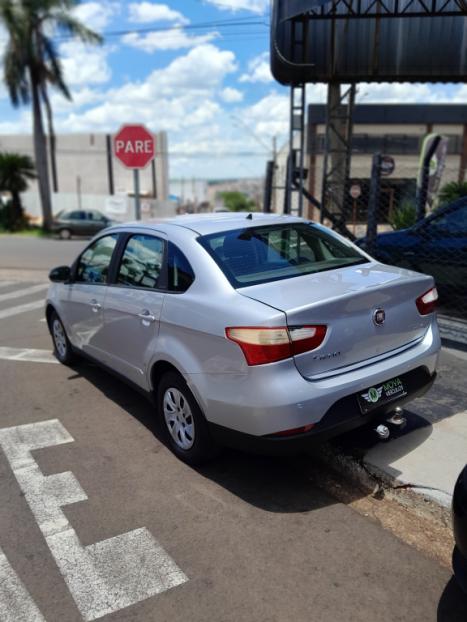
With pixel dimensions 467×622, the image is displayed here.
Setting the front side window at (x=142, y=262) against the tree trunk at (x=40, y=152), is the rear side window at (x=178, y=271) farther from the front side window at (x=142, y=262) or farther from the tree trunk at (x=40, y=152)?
the tree trunk at (x=40, y=152)

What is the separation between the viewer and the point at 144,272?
14.0 feet

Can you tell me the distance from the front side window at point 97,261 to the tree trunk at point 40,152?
2601 centimetres

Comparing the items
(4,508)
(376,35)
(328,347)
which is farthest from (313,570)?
(376,35)

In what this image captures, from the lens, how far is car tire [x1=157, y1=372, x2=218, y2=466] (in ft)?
11.7

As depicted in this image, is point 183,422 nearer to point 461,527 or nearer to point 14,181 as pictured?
point 461,527

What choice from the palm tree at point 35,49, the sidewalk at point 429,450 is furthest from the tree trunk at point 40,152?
the sidewalk at point 429,450

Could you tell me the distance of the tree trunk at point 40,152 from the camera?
91.6ft

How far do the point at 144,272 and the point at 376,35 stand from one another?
8.44 m

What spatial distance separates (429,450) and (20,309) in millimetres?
7584

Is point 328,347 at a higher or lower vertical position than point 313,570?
higher

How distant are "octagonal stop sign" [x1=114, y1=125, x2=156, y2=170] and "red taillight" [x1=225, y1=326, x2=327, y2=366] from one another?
19.7 ft

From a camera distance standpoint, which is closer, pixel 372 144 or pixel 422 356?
pixel 422 356

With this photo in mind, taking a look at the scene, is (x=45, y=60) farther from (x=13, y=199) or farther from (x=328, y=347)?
(x=328, y=347)

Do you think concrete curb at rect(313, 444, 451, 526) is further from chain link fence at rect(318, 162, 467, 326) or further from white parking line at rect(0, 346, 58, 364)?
white parking line at rect(0, 346, 58, 364)
